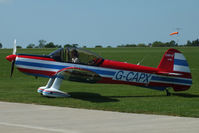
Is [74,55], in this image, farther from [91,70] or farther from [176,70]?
[176,70]

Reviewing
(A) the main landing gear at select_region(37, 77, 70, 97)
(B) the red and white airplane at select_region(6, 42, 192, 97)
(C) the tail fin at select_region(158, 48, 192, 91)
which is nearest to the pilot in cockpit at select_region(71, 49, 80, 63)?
(B) the red and white airplane at select_region(6, 42, 192, 97)

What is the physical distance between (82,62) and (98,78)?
87 cm

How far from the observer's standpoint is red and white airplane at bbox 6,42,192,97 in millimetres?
12414

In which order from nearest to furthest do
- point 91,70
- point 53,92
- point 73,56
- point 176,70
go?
1. point 53,92
2. point 73,56
3. point 91,70
4. point 176,70

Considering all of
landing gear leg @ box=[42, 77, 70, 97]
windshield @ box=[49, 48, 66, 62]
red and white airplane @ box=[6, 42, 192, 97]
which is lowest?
landing gear leg @ box=[42, 77, 70, 97]

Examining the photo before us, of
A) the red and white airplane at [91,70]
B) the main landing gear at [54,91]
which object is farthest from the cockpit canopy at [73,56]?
Answer: the main landing gear at [54,91]

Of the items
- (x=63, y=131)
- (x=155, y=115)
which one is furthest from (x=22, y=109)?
(x=155, y=115)

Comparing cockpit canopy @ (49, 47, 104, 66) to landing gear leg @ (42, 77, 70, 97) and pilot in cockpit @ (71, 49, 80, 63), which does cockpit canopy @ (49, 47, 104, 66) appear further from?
landing gear leg @ (42, 77, 70, 97)

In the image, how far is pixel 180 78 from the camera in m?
13.6

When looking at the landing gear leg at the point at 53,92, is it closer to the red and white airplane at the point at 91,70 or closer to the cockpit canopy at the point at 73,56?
the red and white airplane at the point at 91,70

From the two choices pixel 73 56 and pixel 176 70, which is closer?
pixel 73 56

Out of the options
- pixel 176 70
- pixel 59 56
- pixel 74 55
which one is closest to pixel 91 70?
pixel 74 55

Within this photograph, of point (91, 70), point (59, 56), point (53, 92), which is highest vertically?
point (59, 56)

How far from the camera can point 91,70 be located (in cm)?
1278
